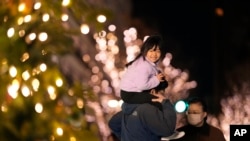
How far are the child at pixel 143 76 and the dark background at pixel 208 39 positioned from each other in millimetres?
157

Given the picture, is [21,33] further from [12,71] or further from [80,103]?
[80,103]

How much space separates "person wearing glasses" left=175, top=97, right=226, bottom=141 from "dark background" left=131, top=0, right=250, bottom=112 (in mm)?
106

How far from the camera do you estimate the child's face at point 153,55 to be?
222cm

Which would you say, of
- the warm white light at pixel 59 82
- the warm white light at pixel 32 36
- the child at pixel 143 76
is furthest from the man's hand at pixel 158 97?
the warm white light at pixel 32 36

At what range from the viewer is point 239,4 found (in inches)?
94.2

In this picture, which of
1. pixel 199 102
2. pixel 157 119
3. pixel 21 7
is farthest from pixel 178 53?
pixel 21 7

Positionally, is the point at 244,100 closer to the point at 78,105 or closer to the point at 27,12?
the point at 78,105

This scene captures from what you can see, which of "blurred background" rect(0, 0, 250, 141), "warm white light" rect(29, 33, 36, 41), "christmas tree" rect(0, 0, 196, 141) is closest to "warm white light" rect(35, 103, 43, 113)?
"christmas tree" rect(0, 0, 196, 141)

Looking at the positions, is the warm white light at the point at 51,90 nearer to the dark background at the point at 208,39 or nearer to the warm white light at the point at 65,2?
the warm white light at the point at 65,2

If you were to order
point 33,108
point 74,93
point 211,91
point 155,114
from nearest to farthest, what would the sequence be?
point 33,108, point 74,93, point 155,114, point 211,91

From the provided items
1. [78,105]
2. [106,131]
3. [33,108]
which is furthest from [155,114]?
[33,108]

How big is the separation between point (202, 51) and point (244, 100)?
0.34 m

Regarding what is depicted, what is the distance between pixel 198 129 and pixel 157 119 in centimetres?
25

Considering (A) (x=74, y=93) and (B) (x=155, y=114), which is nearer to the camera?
(A) (x=74, y=93)
